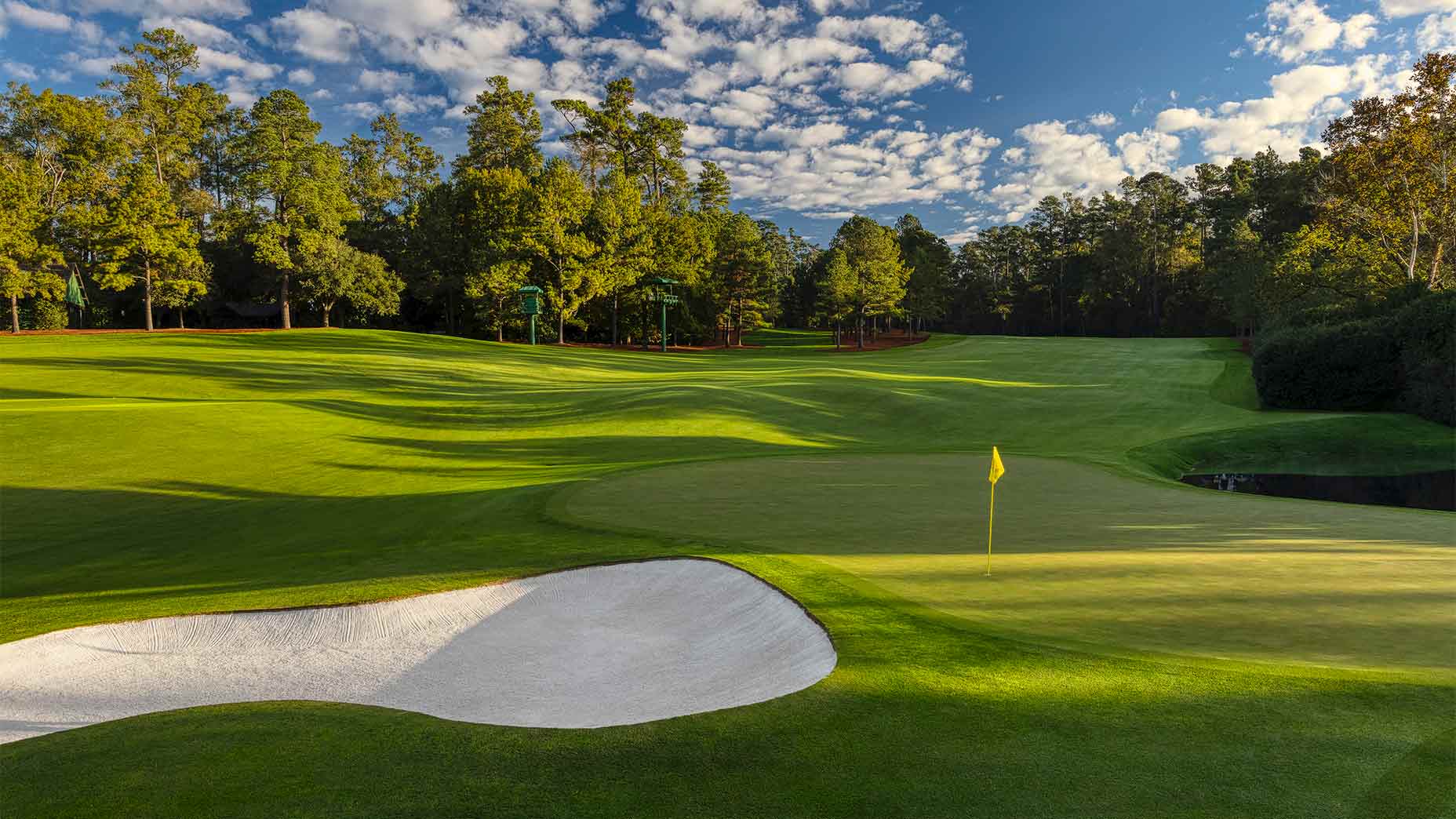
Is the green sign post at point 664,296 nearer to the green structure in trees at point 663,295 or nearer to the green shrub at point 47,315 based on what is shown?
the green structure in trees at point 663,295

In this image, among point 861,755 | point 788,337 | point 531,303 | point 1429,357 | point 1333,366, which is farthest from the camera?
point 788,337

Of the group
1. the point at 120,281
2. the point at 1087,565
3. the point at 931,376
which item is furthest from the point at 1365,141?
the point at 120,281

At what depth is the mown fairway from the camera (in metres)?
3.43

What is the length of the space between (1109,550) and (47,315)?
65.8 metres

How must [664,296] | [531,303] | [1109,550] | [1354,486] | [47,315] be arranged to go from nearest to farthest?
[1109,550] < [1354,486] < [47,315] < [531,303] < [664,296]

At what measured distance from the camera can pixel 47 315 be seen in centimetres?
4819

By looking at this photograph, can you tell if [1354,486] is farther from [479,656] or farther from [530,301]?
[530,301]

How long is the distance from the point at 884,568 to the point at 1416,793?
4317mm

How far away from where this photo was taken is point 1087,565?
7102 mm

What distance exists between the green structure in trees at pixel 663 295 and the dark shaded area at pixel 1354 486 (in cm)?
4319

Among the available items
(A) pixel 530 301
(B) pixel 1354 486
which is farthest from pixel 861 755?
(A) pixel 530 301

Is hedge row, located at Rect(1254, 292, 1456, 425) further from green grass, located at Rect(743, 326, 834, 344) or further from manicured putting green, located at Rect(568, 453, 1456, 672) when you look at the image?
green grass, located at Rect(743, 326, 834, 344)

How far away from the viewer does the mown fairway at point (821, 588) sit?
343 centimetres

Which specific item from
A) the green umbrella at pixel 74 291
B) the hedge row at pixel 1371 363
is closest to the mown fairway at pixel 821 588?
the hedge row at pixel 1371 363
